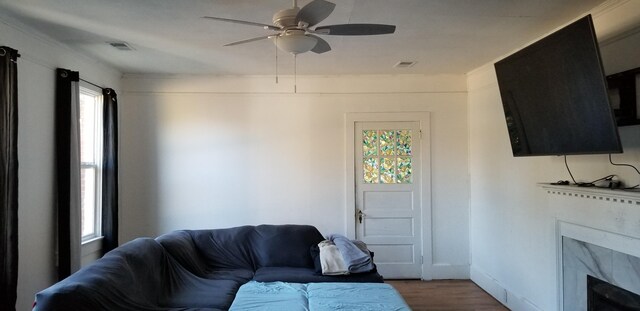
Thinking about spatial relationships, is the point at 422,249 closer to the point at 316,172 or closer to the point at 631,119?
the point at 316,172

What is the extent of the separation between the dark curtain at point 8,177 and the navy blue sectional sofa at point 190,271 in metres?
0.71

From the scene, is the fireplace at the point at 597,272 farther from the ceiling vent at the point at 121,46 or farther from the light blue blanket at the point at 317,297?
the ceiling vent at the point at 121,46

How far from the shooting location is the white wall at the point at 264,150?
484 cm

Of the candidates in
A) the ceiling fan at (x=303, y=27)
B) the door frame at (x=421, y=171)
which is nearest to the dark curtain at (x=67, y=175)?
the ceiling fan at (x=303, y=27)

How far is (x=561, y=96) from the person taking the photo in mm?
2557

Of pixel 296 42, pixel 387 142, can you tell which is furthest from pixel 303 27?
pixel 387 142

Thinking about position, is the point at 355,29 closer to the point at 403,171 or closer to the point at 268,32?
the point at 268,32

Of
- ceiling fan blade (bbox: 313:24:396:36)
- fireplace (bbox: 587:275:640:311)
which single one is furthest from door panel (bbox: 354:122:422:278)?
ceiling fan blade (bbox: 313:24:396:36)

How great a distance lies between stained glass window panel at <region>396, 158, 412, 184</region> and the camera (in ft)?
16.3

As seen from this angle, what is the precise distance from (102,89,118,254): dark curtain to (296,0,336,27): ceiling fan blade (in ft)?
10.4

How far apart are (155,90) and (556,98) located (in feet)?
14.2

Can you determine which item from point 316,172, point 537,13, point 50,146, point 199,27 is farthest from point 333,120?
point 50,146

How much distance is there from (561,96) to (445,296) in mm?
2646

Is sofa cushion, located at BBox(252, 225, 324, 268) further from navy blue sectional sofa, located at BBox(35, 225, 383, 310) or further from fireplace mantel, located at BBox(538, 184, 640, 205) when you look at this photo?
fireplace mantel, located at BBox(538, 184, 640, 205)
